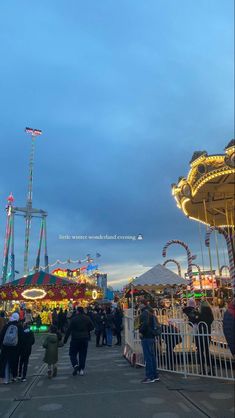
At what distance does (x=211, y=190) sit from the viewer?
1427cm

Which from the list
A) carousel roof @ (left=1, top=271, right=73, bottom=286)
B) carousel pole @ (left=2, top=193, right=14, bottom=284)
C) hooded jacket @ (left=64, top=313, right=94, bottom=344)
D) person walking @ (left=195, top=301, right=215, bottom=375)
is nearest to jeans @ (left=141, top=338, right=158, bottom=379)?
person walking @ (left=195, top=301, right=215, bottom=375)

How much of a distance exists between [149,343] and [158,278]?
860 cm

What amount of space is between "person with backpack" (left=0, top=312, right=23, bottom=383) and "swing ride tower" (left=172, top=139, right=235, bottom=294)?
728 cm

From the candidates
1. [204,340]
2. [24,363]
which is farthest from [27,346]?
[204,340]

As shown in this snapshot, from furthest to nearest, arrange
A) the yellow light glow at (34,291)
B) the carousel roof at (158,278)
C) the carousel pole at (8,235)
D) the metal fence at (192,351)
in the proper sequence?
the carousel pole at (8,235) < the yellow light glow at (34,291) < the carousel roof at (158,278) < the metal fence at (192,351)

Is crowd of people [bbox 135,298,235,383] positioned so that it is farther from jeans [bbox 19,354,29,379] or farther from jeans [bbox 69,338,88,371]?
jeans [bbox 19,354,29,379]

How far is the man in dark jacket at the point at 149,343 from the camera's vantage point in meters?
7.55

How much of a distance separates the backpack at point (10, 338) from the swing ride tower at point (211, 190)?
735 cm

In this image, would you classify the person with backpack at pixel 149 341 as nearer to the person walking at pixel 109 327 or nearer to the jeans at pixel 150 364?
the jeans at pixel 150 364

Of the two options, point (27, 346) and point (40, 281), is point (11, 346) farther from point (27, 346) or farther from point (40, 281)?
point (40, 281)

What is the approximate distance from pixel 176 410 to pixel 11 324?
14.0ft

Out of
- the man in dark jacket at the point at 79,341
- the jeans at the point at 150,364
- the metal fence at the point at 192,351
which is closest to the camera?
the jeans at the point at 150,364

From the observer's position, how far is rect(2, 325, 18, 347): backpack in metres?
8.04

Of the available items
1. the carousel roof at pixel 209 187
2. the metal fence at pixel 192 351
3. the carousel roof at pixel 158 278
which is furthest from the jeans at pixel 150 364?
the carousel roof at pixel 158 278
